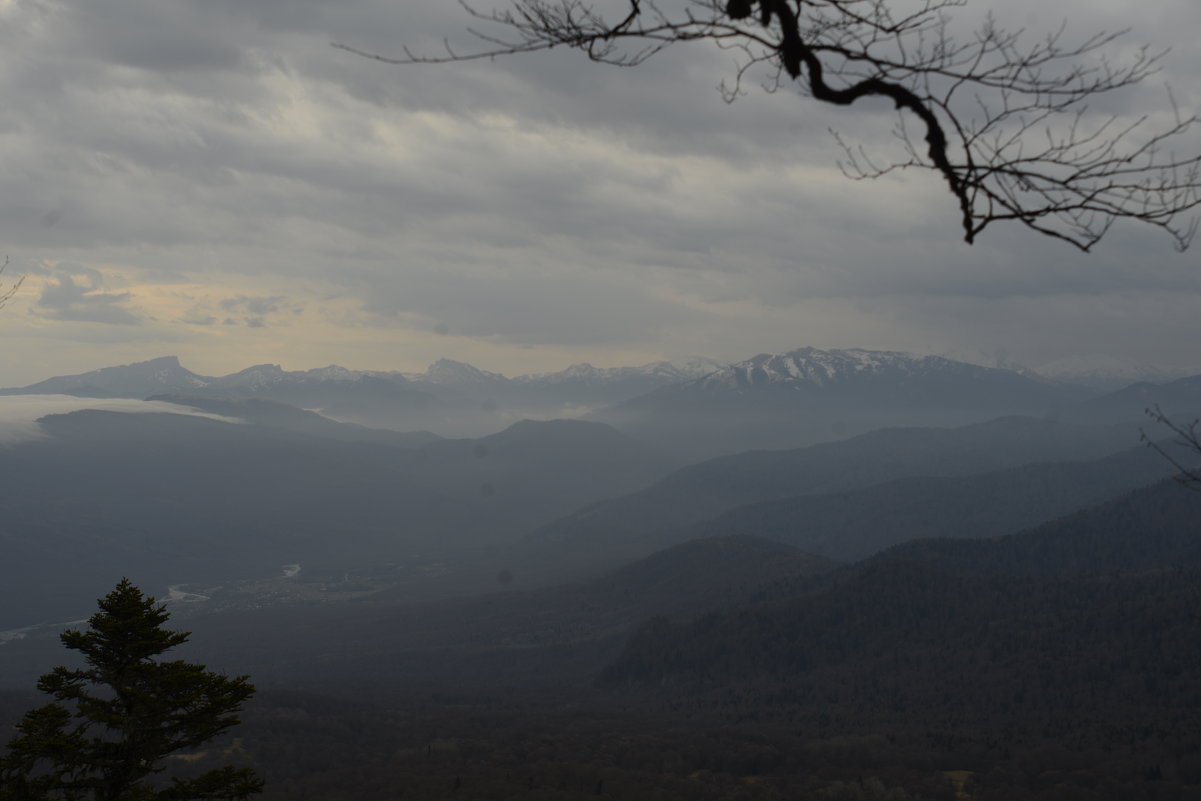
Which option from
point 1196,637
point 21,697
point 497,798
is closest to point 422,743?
point 497,798

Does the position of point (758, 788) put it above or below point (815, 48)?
below

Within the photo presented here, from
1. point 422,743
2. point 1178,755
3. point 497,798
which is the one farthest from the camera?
point 422,743

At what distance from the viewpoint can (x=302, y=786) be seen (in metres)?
117

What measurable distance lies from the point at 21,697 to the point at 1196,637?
264999 millimetres

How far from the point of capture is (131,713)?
1856cm

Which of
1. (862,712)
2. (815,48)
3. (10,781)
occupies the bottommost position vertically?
(862,712)

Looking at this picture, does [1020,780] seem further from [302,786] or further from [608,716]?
[302,786]

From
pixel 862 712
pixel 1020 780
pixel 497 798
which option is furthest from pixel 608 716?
pixel 1020 780

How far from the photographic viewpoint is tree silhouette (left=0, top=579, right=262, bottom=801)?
17.5 meters

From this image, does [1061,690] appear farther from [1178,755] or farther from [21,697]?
[21,697]

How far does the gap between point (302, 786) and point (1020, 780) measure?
4417 inches

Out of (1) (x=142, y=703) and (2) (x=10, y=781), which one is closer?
(2) (x=10, y=781)

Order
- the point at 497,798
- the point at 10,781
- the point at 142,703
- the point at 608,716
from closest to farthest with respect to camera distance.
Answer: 1. the point at 10,781
2. the point at 142,703
3. the point at 497,798
4. the point at 608,716

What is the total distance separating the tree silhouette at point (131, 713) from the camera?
17531mm
